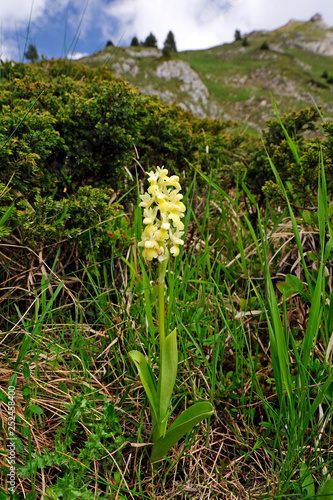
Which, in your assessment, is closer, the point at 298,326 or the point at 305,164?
the point at 298,326

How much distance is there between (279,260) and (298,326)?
572 mm

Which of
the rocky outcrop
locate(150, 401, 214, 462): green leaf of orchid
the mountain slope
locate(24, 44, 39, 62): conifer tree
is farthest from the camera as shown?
the rocky outcrop

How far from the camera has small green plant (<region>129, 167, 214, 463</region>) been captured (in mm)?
1093

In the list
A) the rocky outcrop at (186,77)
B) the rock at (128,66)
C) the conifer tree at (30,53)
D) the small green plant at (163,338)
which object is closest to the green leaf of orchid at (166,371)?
the small green plant at (163,338)

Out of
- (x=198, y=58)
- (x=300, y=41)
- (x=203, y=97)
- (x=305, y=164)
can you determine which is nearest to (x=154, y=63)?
(x=203, y=97)

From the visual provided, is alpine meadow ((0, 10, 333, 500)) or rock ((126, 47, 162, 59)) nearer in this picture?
alpine meadow ((0, 10, 333, 500))

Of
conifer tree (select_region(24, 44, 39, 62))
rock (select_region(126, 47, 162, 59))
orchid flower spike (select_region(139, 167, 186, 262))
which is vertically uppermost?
rock (select_region(126, 47, 162, 59))

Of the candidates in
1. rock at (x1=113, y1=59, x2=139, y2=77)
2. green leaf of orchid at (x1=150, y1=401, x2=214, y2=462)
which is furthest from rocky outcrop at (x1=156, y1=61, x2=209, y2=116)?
green leaf of orchid at (x1=150, y1=401, x2=214, y2=462)

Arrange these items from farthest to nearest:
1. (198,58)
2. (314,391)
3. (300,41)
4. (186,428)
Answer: (300,41) < (198,58) < (314,391) < (186,428)

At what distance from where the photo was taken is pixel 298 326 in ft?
5.65

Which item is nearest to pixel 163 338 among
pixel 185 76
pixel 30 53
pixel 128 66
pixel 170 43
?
pixel 30 53

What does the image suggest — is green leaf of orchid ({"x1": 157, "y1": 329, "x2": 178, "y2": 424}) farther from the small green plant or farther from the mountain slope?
the mountain slope

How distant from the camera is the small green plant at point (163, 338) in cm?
109

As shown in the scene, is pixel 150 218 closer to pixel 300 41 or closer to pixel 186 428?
pixel 186 428
